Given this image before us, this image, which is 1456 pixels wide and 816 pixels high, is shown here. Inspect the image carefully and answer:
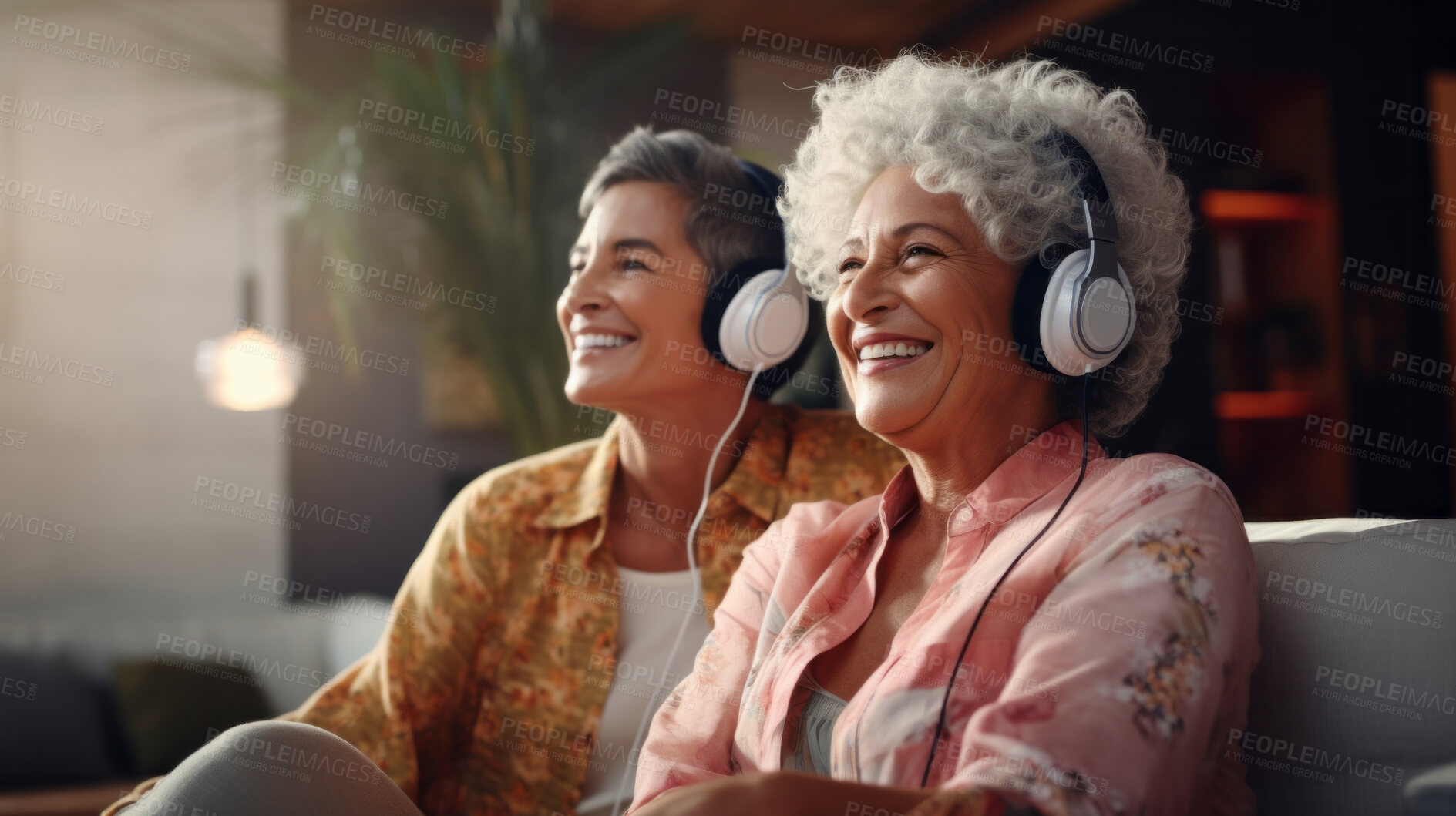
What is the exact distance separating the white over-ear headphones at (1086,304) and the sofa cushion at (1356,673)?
0.96 ft

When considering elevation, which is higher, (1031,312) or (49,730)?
(1031,312)

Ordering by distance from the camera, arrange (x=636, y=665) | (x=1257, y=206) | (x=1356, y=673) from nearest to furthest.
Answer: (x=1356, y=673), (x=636, y=665), (x=1257, y=206)

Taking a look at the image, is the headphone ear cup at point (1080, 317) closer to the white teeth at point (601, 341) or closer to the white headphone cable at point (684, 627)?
the white headphone cable at point (684, 627)

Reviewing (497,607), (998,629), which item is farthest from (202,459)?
(998,629)

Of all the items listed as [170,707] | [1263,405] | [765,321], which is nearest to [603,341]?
[765,321]

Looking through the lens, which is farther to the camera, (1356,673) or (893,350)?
(893,350)

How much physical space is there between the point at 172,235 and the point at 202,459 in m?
0.70

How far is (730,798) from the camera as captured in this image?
77cm

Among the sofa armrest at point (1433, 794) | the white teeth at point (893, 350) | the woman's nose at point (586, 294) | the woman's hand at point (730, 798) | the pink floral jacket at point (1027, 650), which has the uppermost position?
the woman's nose at point (586, 294)

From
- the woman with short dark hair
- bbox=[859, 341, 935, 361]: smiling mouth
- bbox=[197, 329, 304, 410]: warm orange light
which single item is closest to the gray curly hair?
bbox=[859, 341, 935, 361]: smiling mouth

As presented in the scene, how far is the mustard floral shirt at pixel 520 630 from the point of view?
1424mm

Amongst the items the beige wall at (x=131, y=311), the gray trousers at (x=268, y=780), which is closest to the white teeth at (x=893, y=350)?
the gray trousers at (x=268, y=780)

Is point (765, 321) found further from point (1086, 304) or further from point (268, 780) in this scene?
point (268, 780)

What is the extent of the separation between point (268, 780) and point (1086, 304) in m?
0.90
